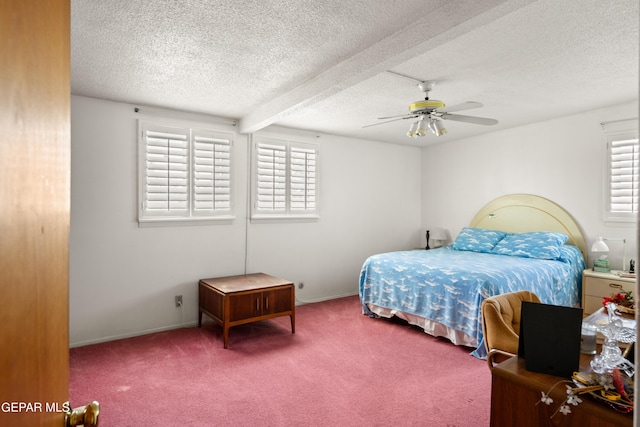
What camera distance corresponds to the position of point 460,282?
11.4ft

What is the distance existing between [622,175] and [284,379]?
4.31 m

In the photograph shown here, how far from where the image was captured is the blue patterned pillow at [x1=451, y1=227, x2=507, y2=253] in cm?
489

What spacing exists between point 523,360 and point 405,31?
193 cm

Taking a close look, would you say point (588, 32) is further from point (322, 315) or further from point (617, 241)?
point (322, 315)

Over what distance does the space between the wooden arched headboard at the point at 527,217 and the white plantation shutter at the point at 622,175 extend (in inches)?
19.3

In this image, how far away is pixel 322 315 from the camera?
4566 mm

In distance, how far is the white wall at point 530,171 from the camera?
14.1ft

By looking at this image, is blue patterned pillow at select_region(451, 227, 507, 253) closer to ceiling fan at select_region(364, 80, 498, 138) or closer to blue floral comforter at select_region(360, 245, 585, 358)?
blue floral comforter at select_region(360, 245, 585, 358)

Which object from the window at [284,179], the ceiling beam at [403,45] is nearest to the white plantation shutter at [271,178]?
the window at [284,179]

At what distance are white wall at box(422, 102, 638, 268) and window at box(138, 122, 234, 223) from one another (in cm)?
360

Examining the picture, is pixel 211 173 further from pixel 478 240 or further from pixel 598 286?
pixel 598 286

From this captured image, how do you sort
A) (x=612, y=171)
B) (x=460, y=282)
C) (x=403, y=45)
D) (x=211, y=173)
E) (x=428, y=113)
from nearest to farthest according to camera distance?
(x=403, y=45)
(x=428, y=113)
(x=460, y=282)
(x=612, y=171)
(x=211, y=173)

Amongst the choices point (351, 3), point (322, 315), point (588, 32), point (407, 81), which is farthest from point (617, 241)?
point (351, 3)

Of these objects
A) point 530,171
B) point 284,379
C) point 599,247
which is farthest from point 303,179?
point 599,247
